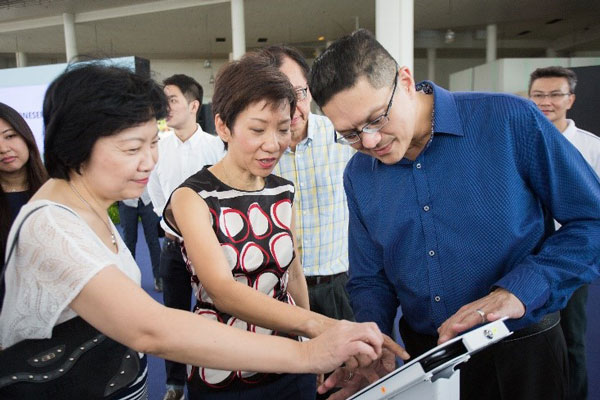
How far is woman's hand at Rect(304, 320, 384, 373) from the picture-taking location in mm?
963

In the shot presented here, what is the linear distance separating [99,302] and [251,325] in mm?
507

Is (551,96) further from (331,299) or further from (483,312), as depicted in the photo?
(483,312)

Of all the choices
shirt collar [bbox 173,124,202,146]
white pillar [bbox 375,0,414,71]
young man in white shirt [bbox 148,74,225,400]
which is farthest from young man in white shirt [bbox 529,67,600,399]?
white pillar [bbox 375,0,414,71]

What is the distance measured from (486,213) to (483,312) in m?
Result: 0.27

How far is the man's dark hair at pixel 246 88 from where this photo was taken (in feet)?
4.22

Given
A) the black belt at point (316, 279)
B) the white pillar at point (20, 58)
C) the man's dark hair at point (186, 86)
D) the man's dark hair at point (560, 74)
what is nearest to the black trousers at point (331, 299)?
the black belt at point (316, 279)

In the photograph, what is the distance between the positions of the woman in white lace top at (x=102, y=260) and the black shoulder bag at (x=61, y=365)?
0.02 meters

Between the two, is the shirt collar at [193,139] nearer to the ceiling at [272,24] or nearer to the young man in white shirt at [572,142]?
the young man in white shirt at [572,142]

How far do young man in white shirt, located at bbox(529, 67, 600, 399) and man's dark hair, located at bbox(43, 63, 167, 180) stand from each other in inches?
91.6

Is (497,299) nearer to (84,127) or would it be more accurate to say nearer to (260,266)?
(260,266)

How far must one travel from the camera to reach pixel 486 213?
1.22 meters

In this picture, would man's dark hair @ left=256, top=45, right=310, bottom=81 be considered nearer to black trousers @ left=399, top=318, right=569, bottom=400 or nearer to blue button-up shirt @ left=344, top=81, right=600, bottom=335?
blue button-up shirt @ left=344, top=81, right=600, bottom=335

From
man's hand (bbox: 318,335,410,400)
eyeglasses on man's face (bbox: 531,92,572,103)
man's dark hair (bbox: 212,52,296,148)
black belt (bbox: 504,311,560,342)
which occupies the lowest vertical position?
man's hand (bbox: 318,335,410,400)

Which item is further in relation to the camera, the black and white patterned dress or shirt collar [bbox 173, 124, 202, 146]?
shirt collar [bbox 173, 124, 202, 146]
